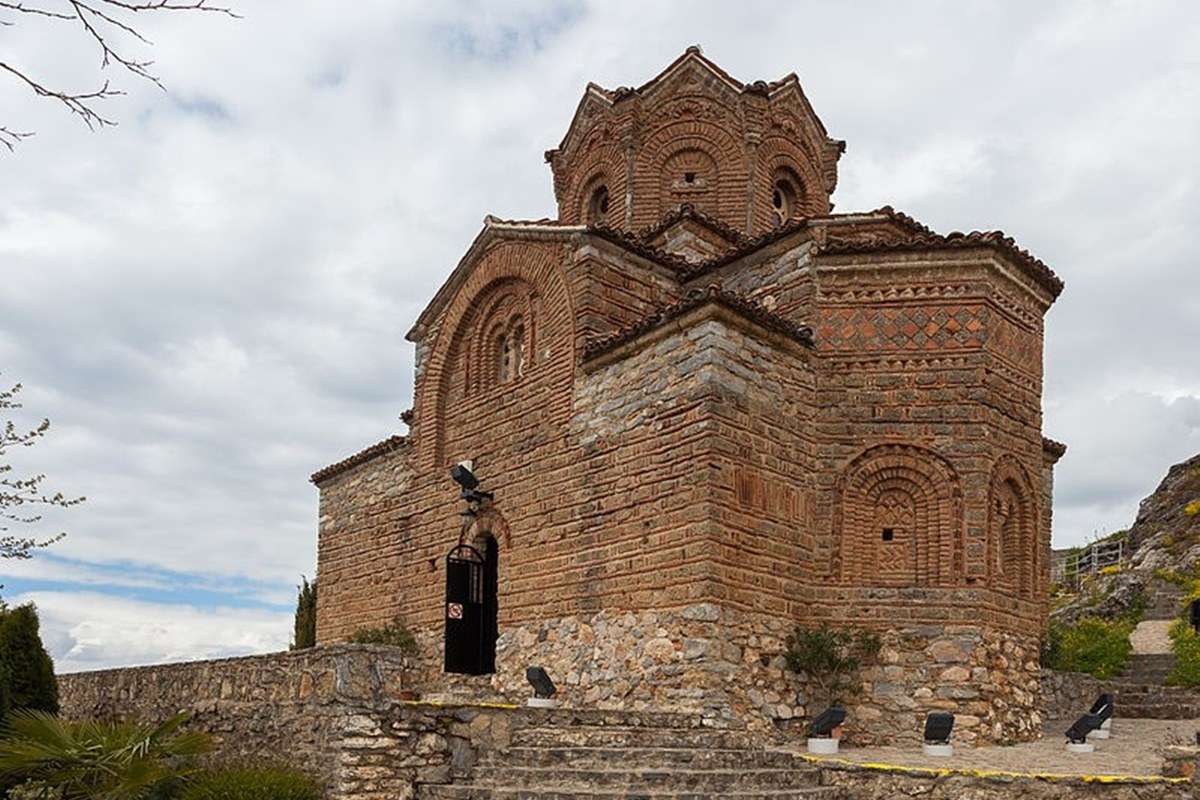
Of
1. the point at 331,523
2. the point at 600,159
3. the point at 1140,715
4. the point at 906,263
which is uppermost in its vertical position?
the point at 600,159

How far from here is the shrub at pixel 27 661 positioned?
10773mm

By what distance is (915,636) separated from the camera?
37.6 ft

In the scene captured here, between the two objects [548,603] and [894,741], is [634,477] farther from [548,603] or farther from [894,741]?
[894,741]

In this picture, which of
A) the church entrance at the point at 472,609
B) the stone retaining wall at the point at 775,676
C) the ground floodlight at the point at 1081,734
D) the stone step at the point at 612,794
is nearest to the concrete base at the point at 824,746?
the stone retaining wall at the point at 775,676

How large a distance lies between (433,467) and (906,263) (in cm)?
722

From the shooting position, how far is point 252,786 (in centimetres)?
867

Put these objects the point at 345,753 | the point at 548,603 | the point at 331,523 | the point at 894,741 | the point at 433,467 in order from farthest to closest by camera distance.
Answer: the point at 331,523, the point at 433,467, the point at 548,603, the point at 894,741, the point at 345,753

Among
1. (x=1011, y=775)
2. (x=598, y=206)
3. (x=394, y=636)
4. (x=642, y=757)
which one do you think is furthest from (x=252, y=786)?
(x=598, y=206)

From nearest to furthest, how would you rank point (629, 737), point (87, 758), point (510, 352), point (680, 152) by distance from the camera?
point (87, 758), point (629, 737), point (510, 352), point (680, 152)

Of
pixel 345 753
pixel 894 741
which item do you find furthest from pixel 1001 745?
pixel 345 753

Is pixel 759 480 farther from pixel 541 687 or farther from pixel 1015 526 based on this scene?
pixel 1015 526

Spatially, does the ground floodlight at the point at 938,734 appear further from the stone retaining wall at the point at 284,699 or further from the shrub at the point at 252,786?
the shrub at the point at 252,786

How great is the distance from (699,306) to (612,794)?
16.7 feet

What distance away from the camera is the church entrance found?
14.3 meters
